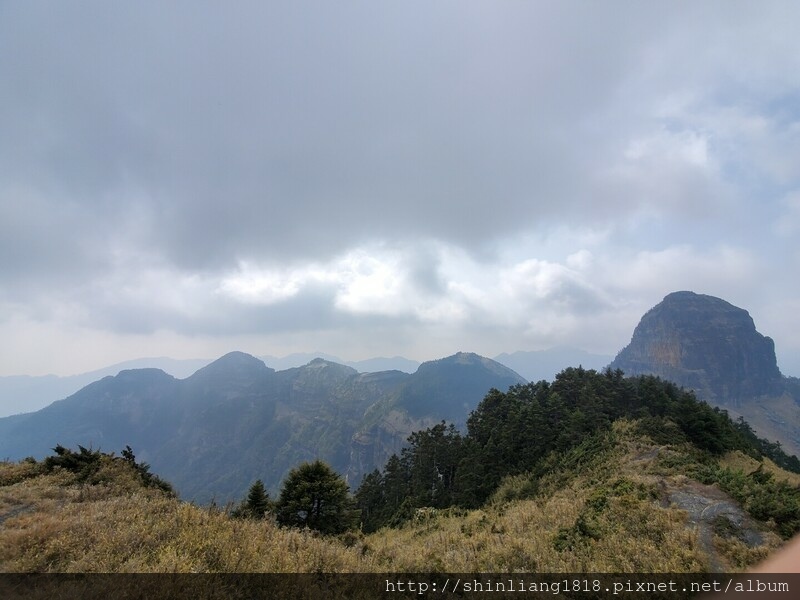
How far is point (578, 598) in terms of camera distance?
891cm

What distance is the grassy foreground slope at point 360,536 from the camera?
8.27 meters

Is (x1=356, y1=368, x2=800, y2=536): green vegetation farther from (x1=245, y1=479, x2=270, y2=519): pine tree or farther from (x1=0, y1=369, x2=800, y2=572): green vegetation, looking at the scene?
(x1=245, y1=479, x2=270, y2=519): pine tree

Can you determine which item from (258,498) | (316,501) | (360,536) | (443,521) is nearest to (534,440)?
(443,521)

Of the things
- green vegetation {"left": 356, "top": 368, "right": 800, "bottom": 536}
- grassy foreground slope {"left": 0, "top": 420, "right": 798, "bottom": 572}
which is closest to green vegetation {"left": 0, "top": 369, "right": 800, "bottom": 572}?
grassy foreground slope {"left": 0, "top": 420, "right": 798, "bottom": 572}

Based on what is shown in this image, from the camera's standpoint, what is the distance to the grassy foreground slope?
27.1 ft

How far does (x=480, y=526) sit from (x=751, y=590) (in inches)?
505

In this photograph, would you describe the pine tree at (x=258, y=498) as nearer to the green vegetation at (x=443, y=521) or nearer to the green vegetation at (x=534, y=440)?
the green vegetation at (x=443, y=521)

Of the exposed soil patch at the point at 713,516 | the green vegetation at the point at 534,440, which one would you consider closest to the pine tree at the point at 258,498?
the green vegetation at the point at 534,440

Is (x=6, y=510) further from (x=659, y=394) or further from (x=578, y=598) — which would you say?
(x=659, y=394)

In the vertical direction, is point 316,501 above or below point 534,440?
below

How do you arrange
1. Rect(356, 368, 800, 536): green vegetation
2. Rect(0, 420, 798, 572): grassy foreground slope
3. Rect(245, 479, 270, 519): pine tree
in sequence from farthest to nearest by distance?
Rect(356, 368, 800, 536): green vegetation < Rect(245, 479, 270, 519): pine tree < Rect(0, 420, 798, 572): grassy foreground slope

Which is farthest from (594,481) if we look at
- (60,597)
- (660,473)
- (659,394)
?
(659,394)

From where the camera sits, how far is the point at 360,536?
16938 millimetres

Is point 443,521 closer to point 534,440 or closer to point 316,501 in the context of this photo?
point 316,501
